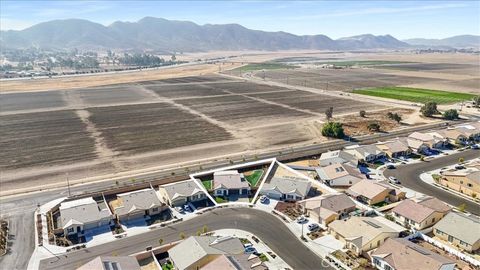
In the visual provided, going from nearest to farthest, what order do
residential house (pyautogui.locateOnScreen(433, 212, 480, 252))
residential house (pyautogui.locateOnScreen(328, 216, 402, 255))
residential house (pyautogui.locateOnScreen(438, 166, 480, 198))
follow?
residential house (pyautogui.locateOnScreen(328, 216, 402, 255)) < residential house (pyautogui.locateOnScreen(433, 212, 480, 252)) < residential house (pyautogui.locateOnScreen(438, 166, 480, 198))

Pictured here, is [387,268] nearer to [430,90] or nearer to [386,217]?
[386,217]

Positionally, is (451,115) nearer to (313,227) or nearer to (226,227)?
(313,227)

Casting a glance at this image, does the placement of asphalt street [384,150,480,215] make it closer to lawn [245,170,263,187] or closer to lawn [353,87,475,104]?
lawn [245,170,263,187]

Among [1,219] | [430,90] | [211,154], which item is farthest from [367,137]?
[430,90]

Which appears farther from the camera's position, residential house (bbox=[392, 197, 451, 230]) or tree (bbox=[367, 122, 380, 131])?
tree (bbox=[367, 122, 380, 131])

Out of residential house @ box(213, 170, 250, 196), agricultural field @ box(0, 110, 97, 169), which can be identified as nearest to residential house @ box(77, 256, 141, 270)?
residential house @ box(213, 170, 250, 196)

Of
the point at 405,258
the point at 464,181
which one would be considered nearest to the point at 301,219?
the point at 405,258
